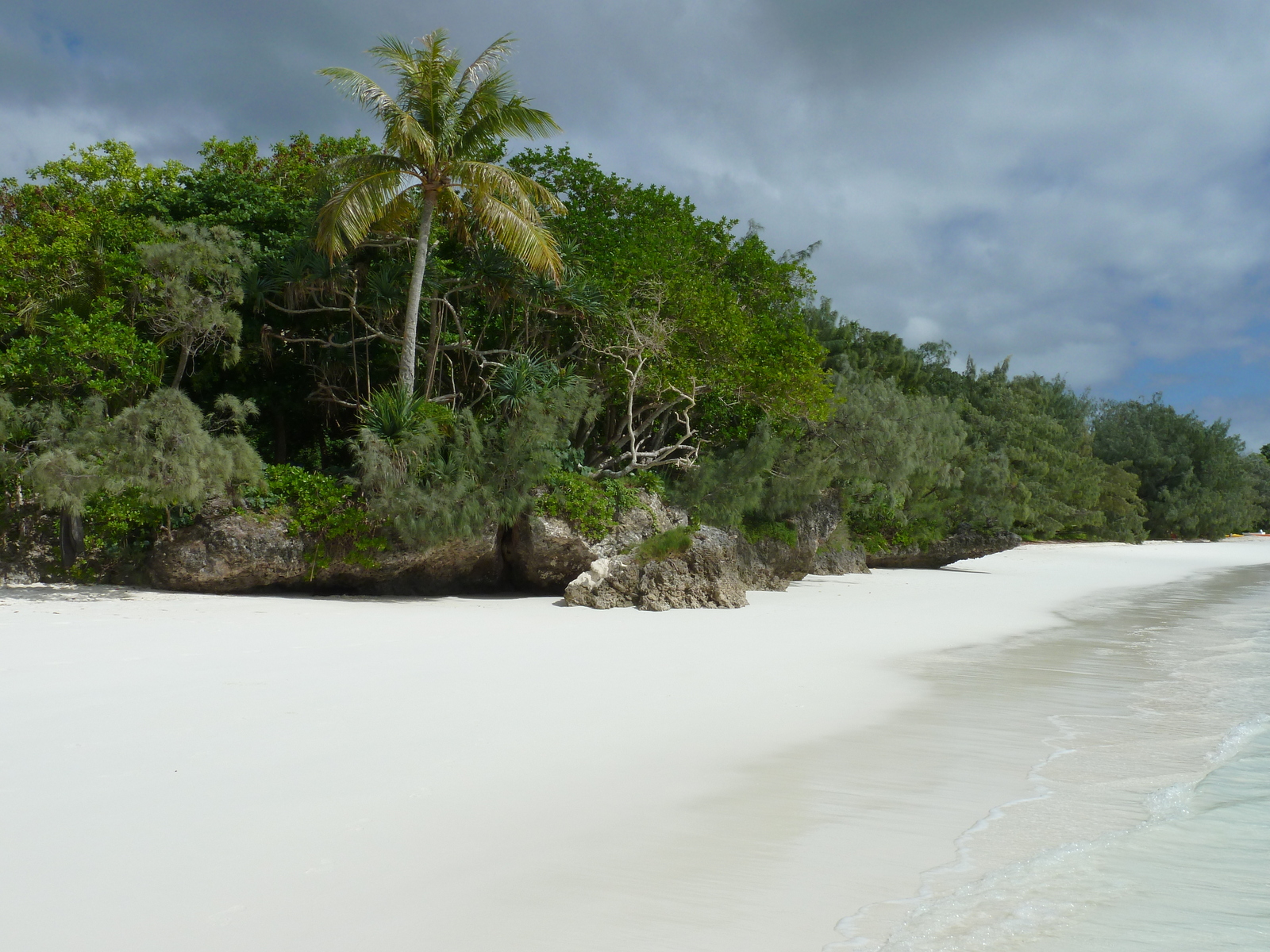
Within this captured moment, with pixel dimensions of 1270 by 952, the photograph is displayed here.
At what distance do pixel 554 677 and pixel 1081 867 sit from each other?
4348 mm

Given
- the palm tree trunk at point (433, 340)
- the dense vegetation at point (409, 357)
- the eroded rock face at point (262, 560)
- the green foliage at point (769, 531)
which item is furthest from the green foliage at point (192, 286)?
the green foliage at point (769, 531)

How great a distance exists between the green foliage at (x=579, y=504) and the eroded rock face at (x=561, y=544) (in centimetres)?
11

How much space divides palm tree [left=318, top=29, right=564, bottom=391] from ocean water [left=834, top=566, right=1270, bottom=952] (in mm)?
10163

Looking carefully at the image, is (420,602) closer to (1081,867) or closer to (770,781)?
(770,781)

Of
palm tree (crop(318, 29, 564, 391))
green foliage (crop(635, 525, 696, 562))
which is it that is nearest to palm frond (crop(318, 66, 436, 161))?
palm tree (crop(318, 29, 564, 391))

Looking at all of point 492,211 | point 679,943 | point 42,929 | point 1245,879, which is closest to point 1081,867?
point 1245,879

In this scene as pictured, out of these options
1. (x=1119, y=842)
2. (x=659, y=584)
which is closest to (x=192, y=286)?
(x=659, y=584)

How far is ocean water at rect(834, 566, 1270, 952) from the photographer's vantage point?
3.16 meters

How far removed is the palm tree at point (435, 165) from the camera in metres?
13.8

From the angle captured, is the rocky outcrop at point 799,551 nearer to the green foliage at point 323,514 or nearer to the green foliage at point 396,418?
the green foliage at point 396,418

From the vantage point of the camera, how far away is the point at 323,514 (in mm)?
12719

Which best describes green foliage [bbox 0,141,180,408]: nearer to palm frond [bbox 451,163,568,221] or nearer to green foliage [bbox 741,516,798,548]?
palm frond [bbox 451,163,568,221]

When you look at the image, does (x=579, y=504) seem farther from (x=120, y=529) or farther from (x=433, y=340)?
(x=120, y=529)

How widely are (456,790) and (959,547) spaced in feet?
77.9
